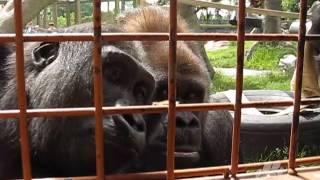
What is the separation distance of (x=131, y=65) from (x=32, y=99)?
0.54 meters

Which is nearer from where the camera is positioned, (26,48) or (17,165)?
(17,165)

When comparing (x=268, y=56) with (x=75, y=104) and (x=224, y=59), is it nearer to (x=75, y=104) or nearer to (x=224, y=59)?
(x=224, y=59)

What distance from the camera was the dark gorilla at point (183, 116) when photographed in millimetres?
2643

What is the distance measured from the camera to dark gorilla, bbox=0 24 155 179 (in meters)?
2.13

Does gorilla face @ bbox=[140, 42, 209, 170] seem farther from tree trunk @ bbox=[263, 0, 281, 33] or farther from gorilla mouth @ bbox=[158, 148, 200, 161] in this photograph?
tree trunk @ bbox=[263, 0, 281, 33]

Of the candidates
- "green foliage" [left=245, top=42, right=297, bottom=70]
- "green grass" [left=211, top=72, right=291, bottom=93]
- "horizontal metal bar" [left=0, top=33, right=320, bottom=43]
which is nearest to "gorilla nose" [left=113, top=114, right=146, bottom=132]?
"horizontal metal bar" [left=0, top=33, right=320, bottom=43]

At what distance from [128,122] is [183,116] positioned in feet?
2.24

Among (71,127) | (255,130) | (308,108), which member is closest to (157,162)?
(71,127)

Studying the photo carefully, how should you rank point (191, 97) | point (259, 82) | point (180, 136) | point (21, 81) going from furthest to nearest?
1. point (259, 82)
2. point (191, 97)
3. point (180, 136)
4. point (21, 81)

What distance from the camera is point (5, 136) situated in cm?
250

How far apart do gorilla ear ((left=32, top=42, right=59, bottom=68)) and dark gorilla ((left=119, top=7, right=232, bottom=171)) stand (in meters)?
0.53

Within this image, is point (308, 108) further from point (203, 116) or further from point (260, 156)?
point (203, 116)

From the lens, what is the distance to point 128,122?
2080 millimetres

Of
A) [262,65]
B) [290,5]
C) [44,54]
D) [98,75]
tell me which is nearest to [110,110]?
[98,75]
